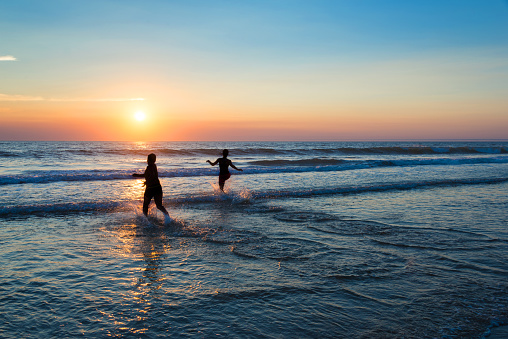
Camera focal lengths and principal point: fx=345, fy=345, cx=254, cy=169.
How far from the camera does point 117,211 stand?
997 cm

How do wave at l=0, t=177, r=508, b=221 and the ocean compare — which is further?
wave at l=0, t=177, r=508, b=221

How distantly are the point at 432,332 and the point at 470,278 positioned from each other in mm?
1803

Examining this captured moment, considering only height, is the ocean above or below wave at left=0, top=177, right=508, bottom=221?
below

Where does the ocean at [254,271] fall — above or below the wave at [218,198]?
below

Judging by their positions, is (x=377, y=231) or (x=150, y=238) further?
(x=377, y=231)

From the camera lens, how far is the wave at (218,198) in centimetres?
977

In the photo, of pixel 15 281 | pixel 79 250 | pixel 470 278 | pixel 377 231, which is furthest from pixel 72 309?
pixel 377 231

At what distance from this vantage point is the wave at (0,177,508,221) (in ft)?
32.1

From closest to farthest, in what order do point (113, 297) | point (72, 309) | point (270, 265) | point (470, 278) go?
point (72, 309)
point (113, 297)
point (470, 278)
point (270, 265)

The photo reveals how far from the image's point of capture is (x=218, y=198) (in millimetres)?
12188

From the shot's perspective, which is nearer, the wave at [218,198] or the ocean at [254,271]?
the ocean at [254,271]

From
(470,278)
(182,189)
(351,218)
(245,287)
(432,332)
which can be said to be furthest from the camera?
(182,189)

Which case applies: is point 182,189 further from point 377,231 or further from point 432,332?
point 432,332

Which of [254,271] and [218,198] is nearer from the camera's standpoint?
[254,271]
